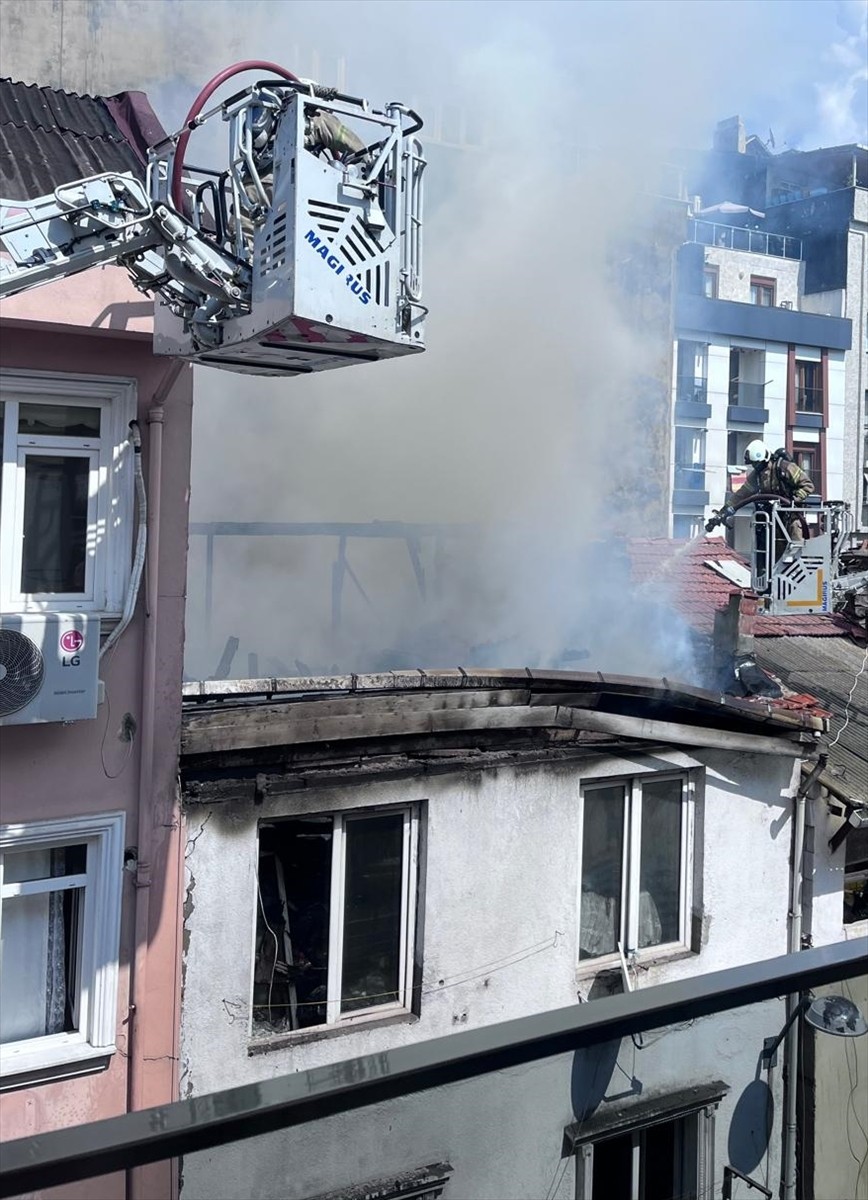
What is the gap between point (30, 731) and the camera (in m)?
4.81

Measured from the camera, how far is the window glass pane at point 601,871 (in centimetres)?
627

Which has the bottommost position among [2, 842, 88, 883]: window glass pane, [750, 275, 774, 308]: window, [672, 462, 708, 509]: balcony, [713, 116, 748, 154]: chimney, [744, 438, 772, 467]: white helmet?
[2, 842, 88, 883]: window glass pane

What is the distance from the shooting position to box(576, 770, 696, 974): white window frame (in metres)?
6.26

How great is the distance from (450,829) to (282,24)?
1339cm

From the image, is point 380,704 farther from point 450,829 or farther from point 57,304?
point 57,304

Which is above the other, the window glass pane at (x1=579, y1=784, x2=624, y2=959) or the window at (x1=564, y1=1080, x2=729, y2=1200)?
the window at (x1=564, y1=1080, x2=729, y2=1200)

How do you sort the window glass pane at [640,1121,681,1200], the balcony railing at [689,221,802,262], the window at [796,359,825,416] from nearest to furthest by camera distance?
the window glass pane at [640,1121,681,1200] → the balcony railing at [689,221,802,262] → the window at [796,359,825,416]

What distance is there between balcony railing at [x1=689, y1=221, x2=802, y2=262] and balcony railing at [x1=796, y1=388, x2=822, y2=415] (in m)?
4.45

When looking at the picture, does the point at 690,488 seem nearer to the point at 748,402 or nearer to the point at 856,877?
the point at 748,402

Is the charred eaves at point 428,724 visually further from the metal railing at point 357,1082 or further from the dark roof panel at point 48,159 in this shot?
the metal railing at point 357,1082

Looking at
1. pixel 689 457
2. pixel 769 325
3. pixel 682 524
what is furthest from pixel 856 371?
pixel 682 524

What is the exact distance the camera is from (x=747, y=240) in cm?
3306

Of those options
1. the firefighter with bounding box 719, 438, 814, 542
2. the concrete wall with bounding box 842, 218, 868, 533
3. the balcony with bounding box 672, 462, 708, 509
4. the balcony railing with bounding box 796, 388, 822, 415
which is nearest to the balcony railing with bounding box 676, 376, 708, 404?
the balcony with bounding box 672, 462, 708, 509

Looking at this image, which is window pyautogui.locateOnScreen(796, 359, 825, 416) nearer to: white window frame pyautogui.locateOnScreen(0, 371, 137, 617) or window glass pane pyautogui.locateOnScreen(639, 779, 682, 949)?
window glass pane pyautogui.locateOnScreen(639, 779, 682, 949)
